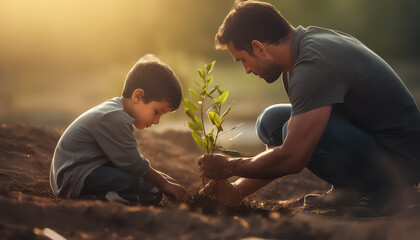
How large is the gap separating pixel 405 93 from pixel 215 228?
1754mm

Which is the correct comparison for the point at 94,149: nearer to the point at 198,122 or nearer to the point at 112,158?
the point at 112,158

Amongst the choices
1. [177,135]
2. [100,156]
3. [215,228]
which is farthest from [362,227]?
[177,135]

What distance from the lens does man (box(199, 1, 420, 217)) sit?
10.1 feet

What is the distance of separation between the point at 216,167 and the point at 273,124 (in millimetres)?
596

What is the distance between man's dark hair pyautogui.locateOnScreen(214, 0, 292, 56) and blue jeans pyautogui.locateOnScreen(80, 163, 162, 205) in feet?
3.71

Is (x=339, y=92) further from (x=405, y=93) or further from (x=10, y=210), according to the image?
(x=10, y=210)

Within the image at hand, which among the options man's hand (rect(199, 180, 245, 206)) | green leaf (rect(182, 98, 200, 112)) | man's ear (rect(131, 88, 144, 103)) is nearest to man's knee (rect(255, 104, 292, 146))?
man's hand (rect(199, 180, 245, 206))

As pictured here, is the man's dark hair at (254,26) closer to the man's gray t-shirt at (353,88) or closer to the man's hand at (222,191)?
the man's gray t-shirt at (353,88)

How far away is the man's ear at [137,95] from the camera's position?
11.5ft

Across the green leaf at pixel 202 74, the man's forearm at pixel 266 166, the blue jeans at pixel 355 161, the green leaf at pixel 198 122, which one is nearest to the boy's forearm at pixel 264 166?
the man's forearm at pixel 266 166

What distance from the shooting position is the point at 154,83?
11.6ft

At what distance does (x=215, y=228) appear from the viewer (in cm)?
226

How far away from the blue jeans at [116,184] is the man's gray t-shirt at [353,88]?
1145mm

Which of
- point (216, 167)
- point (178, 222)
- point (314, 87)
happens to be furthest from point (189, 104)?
point (178, 222)
